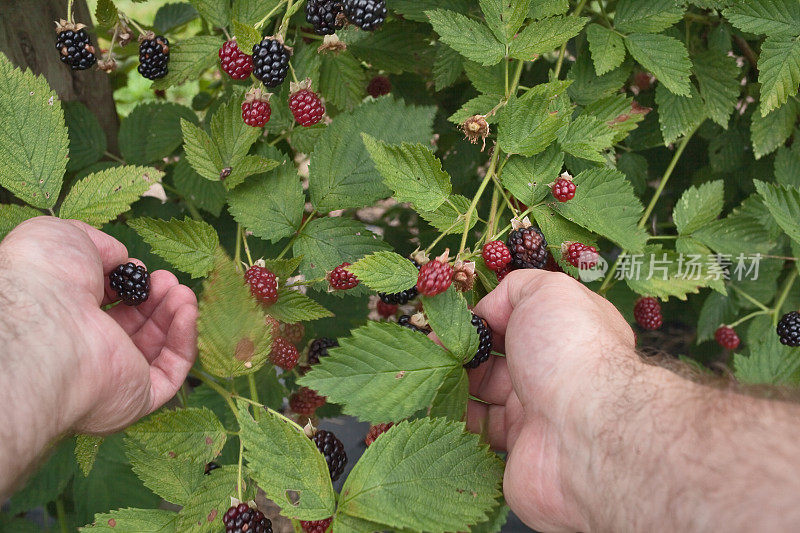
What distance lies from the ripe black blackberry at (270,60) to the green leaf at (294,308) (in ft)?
1.19

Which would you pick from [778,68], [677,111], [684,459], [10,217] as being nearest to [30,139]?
[10,217]

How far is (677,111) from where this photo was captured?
4.77 ft

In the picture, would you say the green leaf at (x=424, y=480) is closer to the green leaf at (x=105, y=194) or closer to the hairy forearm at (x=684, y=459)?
the hairy forearm at (x=684, y=459)

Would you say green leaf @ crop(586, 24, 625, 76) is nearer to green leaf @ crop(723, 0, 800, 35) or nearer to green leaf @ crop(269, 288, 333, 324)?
green leaf @ crop(723, 0, 800, 35)

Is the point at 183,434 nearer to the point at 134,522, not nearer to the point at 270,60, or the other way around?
the point at 134,522

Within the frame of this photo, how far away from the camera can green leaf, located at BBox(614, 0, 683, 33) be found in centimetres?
128

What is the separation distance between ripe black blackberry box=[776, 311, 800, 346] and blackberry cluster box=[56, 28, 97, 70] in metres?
1.57

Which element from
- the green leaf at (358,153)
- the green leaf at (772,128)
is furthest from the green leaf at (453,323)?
the green leaf at (772,128)

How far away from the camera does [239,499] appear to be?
93 cm

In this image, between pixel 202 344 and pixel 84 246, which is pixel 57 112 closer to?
pixel 84 246

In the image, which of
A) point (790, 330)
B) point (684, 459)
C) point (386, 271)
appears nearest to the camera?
point (684, 459)

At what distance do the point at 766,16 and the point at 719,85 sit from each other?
0.22 m

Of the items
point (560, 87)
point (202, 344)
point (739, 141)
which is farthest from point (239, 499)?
point (739, 141)

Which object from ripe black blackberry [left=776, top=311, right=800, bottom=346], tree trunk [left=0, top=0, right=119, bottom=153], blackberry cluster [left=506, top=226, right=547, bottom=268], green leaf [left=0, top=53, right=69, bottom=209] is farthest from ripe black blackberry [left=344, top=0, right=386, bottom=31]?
ripe black blackberry [left=776, top=311, right=800, bottom=346]
